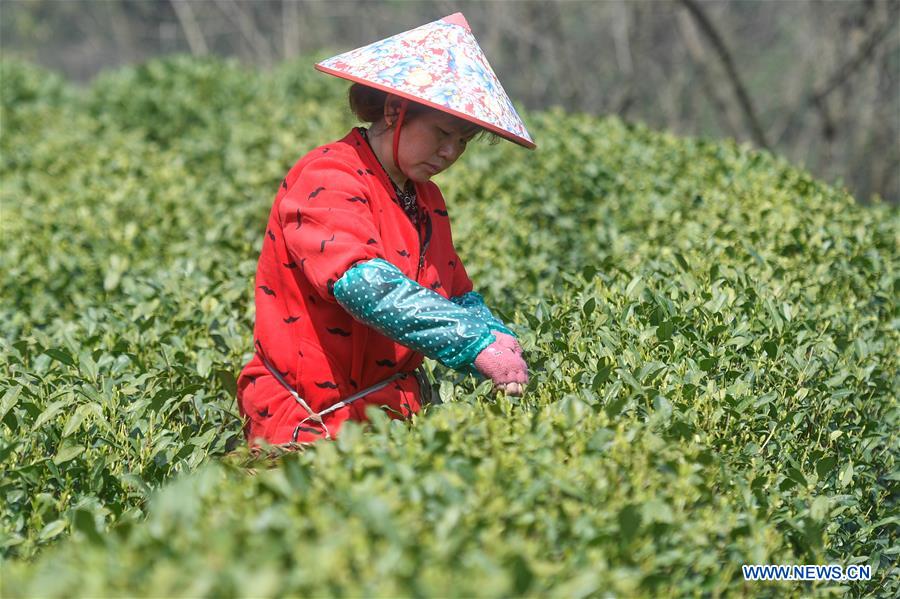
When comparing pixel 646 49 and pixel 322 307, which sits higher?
pixel 322 307

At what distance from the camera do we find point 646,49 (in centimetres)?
1549

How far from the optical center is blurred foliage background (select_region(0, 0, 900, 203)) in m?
10.0

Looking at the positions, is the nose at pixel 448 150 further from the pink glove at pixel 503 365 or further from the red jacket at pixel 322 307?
the pink glove at pixel 503 365

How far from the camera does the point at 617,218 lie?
525 centimetres

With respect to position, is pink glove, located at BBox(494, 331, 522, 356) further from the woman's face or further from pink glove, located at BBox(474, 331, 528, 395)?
the woman's face

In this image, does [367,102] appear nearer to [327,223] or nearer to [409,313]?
[327,223]

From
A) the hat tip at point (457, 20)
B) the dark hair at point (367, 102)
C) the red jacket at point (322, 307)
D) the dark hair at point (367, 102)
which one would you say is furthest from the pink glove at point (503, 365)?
the hat tip at point (457, 20)

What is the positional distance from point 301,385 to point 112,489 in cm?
59

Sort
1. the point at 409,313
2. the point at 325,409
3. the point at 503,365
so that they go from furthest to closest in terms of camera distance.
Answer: the point at 325,409
the point at 503,365
the point at 409,313

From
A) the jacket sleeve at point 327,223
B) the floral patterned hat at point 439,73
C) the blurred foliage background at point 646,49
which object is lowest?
the blurred foliage background at point 646,49

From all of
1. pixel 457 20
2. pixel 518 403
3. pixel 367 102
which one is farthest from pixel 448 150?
pixel 518 403

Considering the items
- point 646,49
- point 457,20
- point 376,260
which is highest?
point 457,20

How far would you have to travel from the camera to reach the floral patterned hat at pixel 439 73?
2438 mm

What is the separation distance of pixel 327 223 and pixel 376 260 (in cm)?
17
